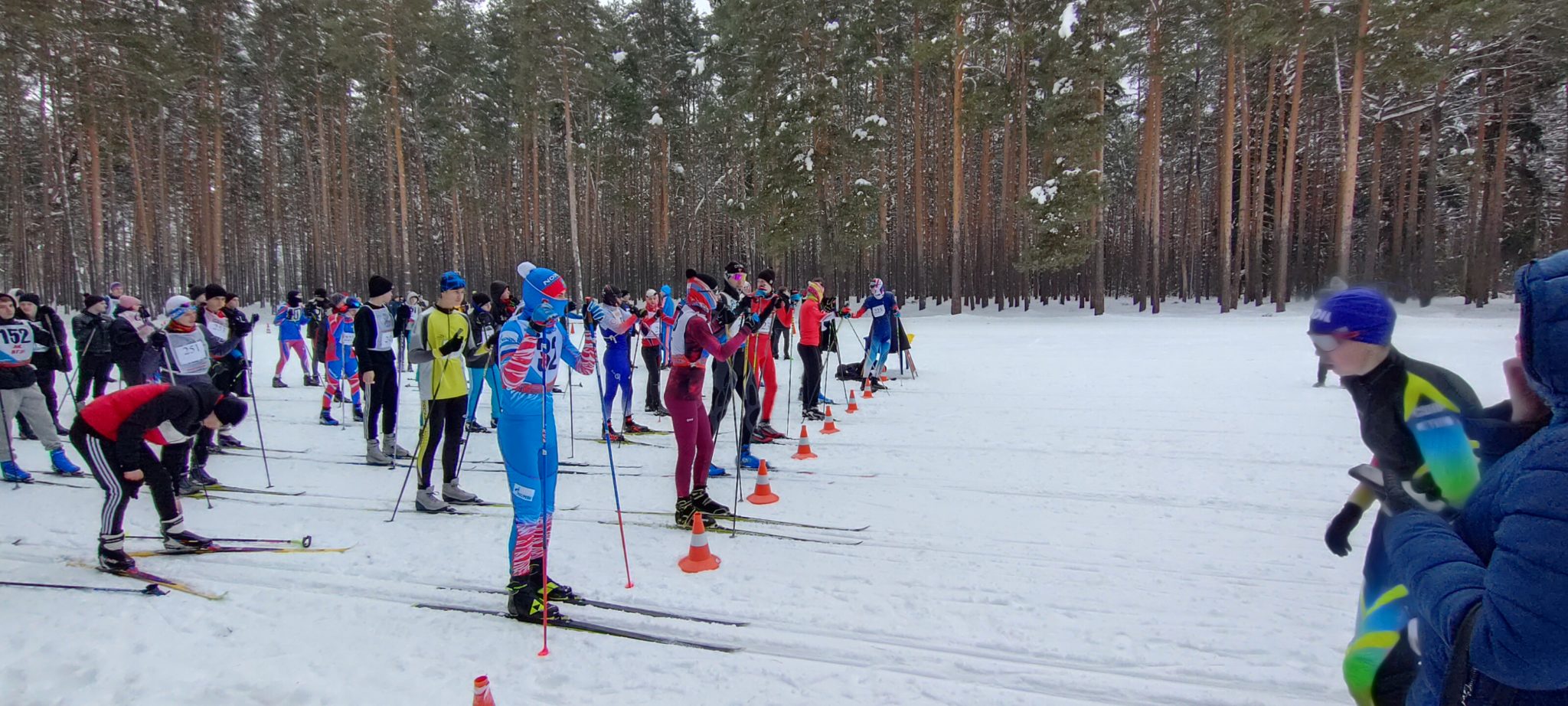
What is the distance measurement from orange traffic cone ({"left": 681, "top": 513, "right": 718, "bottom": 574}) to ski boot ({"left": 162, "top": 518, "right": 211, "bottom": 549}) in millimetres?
3447

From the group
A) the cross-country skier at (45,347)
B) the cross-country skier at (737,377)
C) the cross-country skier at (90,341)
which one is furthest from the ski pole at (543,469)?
the cross-country skier at (90,341)

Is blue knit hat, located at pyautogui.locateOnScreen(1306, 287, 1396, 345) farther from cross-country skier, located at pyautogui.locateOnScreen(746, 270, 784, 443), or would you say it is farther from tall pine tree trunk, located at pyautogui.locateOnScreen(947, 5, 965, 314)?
tall pine tree trunk, located at pyautogui.locateOnScreen(947, 5, 965, 314)

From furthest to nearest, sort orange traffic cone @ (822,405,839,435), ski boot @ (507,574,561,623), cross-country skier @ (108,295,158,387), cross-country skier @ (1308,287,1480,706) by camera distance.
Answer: orange traffic cone @ (822,405,839,435), cross-country skier @ (108,295,158,387), ski boot @ (507,574,561,623), cross-country skier @ (1308,287,1480,706)

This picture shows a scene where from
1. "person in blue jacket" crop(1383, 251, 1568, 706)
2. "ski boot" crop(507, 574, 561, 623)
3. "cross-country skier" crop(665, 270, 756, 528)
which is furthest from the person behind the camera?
"cross-country skier" crop(665, 270, 756, 528)

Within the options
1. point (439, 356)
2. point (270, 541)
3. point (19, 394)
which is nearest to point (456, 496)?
point (439, 356)

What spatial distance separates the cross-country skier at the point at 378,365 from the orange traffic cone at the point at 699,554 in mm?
4478

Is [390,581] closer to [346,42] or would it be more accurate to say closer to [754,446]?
[754,446]

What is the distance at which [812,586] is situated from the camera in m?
4.33

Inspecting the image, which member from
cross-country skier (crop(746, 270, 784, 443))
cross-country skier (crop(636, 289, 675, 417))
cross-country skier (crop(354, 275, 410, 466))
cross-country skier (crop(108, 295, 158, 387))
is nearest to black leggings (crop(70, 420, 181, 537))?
cross-country skier (crop(354, 275, 410, 466))

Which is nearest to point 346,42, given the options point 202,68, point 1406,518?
point 202,68

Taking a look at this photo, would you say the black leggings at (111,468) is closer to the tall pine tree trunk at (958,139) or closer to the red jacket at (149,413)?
the red jacket at (149,413)

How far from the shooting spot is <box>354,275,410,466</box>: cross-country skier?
7195 millimetres

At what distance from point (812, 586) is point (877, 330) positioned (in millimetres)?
7871

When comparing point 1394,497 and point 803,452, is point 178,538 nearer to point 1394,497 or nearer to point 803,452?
point 803,452
